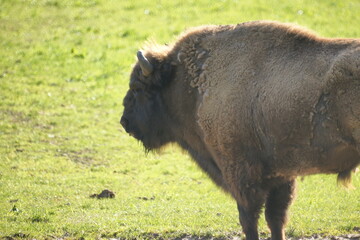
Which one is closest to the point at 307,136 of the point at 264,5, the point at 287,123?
the point at 287,123

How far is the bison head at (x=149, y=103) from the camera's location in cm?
838

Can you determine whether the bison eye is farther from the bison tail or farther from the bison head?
the bison tail

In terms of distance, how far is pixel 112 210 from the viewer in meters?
9.89

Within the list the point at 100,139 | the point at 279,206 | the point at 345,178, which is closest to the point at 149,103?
the point at 279,206

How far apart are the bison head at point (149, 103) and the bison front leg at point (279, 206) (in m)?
1.71

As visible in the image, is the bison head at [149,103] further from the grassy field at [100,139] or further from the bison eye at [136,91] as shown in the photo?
the grassy field at [100,139]

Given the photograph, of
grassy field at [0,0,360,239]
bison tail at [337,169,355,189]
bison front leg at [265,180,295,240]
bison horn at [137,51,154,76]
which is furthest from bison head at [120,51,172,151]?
bison tail at [337,169,355,189]

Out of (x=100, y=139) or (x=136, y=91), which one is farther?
(x=100, y=139)

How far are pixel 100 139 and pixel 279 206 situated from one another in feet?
21.2

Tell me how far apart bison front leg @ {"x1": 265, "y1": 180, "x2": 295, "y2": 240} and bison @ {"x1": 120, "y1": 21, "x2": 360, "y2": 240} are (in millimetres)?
12

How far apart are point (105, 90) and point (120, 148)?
3.41 metres

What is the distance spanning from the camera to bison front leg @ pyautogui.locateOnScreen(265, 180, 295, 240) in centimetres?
787

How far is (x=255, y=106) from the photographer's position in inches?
284

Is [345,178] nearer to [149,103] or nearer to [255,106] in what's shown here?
[255,106]
